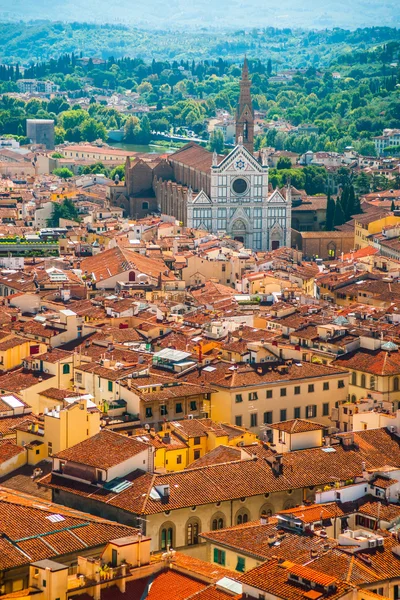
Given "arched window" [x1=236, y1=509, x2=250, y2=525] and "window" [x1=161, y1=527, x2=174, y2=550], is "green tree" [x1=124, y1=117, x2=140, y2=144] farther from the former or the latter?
"window" [x1=161, y1=527, x2=174, y2=550]

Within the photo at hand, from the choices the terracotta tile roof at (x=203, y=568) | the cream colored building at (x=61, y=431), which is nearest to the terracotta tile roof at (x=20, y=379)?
the cream colored building at (x=61, y=431)

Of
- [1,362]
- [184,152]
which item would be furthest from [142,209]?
[1,362]

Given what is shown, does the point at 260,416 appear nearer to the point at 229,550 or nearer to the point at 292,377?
the point at 292,377

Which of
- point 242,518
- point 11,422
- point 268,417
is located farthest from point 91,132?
point 242,518

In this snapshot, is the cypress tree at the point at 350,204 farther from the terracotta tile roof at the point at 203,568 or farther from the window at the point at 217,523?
the terracotta tile roof at the point at 203,568

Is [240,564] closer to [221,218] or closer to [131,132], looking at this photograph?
[221,218]

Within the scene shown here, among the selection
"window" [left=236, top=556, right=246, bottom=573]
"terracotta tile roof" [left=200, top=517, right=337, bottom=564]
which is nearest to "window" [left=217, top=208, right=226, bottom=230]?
"terracotta tile roof" [left=200, top=517, right=337, bottom=564]
